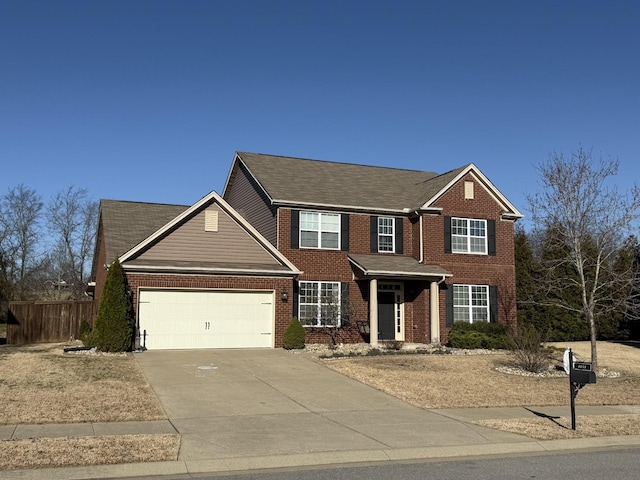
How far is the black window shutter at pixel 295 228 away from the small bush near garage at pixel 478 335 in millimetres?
6873

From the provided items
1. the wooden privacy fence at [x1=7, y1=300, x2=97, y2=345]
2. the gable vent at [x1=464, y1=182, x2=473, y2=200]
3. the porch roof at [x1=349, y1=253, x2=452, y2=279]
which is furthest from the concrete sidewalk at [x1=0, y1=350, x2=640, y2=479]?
the gable vent at [x1=464, y1=182, x2=473, y2=200]

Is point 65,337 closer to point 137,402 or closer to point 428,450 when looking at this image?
point 137,402

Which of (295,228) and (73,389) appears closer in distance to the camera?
(73,389)

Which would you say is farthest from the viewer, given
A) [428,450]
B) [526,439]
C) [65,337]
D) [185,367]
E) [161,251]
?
[65,337]

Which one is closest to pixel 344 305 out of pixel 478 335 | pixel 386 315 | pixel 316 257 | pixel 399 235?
pixel 316 257

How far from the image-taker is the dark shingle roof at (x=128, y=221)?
23.1 m

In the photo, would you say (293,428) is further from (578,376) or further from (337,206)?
(337,206)

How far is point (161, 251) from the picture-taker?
21.4 metres

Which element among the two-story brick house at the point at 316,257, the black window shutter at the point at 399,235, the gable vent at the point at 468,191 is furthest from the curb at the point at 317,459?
the gable vent at the point at 468,191

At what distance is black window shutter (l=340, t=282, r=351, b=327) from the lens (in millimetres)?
24047

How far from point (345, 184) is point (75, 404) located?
56.1 feet

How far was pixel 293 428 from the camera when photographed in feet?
35.5

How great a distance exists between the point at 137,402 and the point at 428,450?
6.01 metres

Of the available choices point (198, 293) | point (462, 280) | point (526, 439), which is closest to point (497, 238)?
point (462, 280)
